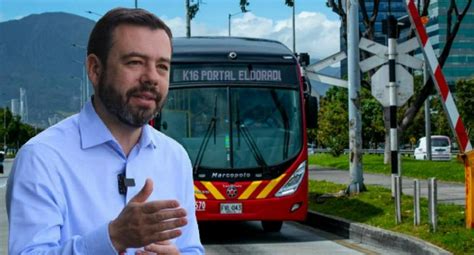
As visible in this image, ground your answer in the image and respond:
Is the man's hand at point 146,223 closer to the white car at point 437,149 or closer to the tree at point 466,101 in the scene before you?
the white car at point 437,149

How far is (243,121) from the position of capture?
14.2m

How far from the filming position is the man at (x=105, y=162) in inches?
83.0

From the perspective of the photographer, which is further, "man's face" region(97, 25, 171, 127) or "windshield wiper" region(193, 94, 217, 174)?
"windshield wiper" region(193, 94, 217, 174)

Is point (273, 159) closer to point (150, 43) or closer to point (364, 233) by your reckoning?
point (364, 233)

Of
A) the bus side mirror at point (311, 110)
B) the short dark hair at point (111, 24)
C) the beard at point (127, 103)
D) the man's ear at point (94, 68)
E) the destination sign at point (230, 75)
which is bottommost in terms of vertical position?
the beard at point (127, 103)

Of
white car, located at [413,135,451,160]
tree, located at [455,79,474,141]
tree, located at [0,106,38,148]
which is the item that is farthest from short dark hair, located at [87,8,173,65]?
tree, located at [0,106,38,148]

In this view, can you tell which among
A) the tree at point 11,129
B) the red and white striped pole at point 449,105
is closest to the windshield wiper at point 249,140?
the red and white striped pole at point 449,105

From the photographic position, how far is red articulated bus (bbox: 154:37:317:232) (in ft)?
45.5

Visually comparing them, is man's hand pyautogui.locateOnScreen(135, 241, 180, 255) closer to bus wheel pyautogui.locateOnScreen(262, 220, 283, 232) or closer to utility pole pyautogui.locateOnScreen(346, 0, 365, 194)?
bus wheel pyautogui.locateOnScreen(262, 220, 283, 232)

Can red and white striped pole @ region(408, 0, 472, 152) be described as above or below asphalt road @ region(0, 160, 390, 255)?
above

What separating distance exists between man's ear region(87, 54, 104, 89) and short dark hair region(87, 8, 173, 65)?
0.01 meters

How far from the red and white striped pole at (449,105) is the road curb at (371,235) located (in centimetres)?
100

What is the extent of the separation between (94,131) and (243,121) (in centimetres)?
1192

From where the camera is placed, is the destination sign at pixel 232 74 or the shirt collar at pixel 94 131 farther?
the destination sign at pixel 232 74
